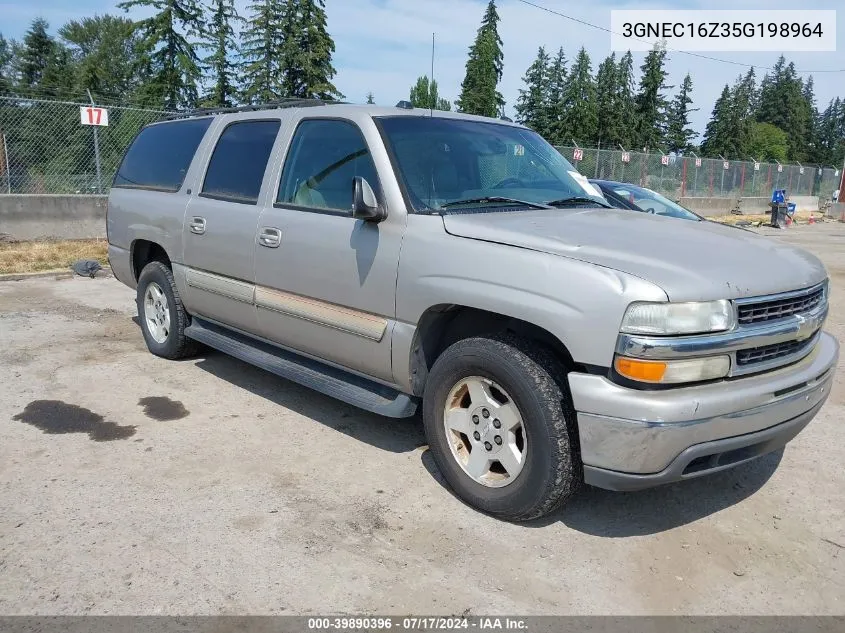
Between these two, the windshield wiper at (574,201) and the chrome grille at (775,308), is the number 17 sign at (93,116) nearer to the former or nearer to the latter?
the windshield wiper at (574,201)

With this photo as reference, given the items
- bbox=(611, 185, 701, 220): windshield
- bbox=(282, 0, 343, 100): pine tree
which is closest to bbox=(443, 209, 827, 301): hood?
bbox=(611, 185, 701, 220): windshield

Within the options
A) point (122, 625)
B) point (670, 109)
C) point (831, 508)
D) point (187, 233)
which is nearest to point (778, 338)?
point (831, 508)

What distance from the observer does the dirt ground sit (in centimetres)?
280

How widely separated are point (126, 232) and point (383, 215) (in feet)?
11.0

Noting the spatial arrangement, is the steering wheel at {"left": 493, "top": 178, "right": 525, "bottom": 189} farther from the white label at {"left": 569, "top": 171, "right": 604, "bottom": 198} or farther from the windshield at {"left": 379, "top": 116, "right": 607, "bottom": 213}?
the white label at {"left": 569, "top": 171, "right": 604, "bottom": 198}

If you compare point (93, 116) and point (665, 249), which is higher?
point (93, 116)

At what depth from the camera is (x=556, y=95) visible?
6556 cm

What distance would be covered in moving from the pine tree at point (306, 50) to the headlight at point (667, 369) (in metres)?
30.0

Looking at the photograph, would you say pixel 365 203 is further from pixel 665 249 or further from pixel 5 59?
pixel 5 59

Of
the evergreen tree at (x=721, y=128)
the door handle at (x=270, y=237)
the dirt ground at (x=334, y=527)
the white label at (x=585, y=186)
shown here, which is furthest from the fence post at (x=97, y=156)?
the evergreen tree at (x=721, y=128)

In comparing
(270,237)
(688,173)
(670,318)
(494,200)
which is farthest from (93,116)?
(688,173)

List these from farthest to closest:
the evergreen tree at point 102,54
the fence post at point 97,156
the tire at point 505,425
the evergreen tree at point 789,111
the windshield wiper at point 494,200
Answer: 1. the evergreen tree at point 789,111
2. the evergreen tree at point 102,54
3. the fence post at point 97,156
4. the windshield wiper at point 494,200
5. the tire at point 505,425

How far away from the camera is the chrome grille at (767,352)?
2.95 meters

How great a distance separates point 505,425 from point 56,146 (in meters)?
12.7
